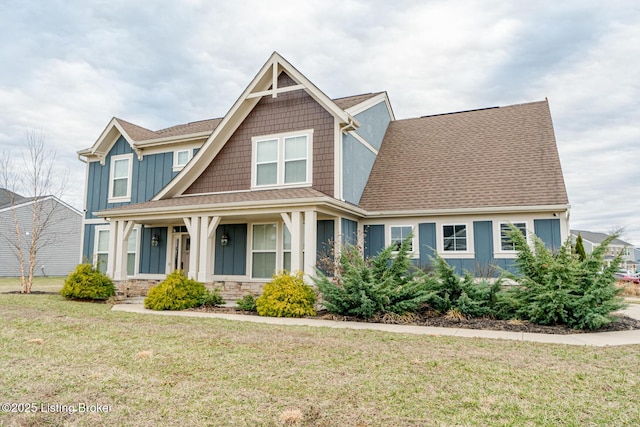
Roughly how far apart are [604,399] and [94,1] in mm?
14958

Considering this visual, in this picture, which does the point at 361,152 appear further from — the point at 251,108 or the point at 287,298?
the point at 287,298

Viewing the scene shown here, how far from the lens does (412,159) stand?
1571cm

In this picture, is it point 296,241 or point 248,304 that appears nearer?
point 248,304


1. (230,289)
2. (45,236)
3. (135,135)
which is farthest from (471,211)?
(45,236)

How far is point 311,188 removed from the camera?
42.4ft

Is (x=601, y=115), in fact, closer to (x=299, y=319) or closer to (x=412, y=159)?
(x=412, y=159)

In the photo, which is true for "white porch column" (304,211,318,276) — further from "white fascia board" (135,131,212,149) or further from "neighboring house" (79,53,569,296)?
"white fascia board" (135,131,212,149)

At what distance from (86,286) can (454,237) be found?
37.0 feet

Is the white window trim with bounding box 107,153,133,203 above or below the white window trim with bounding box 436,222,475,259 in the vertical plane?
above

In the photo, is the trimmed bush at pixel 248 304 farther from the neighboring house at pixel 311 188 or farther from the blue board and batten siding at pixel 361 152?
Result: the blue board and batten siding at pixel 361 152

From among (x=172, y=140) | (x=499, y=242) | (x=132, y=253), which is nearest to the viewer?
(x=499, y=242)

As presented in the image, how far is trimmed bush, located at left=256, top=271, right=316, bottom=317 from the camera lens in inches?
396

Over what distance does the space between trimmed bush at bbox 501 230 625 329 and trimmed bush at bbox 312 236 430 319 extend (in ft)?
6.52

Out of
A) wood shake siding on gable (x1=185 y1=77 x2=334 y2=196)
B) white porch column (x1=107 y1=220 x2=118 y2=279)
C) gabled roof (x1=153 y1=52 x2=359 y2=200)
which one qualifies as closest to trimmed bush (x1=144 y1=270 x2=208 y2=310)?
white porch column (x1=107 y1=220 x2=118 y2=279)
